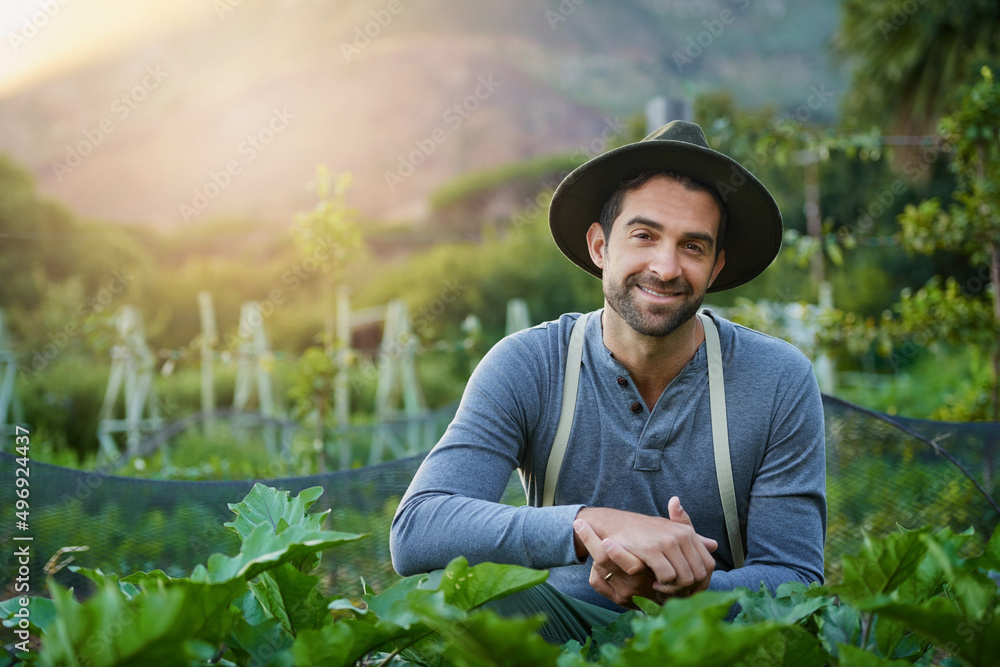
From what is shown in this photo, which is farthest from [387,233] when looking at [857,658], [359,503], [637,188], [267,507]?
[857,658]

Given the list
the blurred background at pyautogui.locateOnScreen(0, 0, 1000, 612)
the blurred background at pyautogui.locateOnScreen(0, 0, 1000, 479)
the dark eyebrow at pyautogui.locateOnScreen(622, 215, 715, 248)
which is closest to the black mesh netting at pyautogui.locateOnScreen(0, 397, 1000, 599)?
the blurred background at pyautogui.locateOnScreen(0, 0, 1000, 612)

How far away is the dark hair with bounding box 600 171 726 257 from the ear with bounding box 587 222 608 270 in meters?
0.03

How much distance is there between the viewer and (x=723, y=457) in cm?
165

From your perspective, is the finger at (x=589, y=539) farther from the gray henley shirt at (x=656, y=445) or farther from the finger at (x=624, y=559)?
the gray henley shirt at (x=656, y=445)

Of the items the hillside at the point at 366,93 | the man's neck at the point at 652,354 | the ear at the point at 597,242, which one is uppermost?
the hillside at the point at 366,93

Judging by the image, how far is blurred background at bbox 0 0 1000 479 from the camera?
4070 millimetres

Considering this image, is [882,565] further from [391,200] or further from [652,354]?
[391,200]

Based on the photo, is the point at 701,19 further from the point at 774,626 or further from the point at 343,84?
the point at 774,626

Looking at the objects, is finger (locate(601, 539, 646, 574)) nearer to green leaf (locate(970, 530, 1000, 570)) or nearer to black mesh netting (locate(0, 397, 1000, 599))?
green leaf (locate(970, 530, 1000, 570))

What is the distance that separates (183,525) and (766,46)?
131ft

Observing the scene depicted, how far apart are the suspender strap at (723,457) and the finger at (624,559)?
1.70ft

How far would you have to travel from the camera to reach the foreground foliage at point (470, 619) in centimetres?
56

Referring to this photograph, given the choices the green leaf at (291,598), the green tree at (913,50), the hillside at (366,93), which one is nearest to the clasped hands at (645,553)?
the green leaf at (291,598)

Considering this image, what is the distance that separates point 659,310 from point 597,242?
1.14ft
